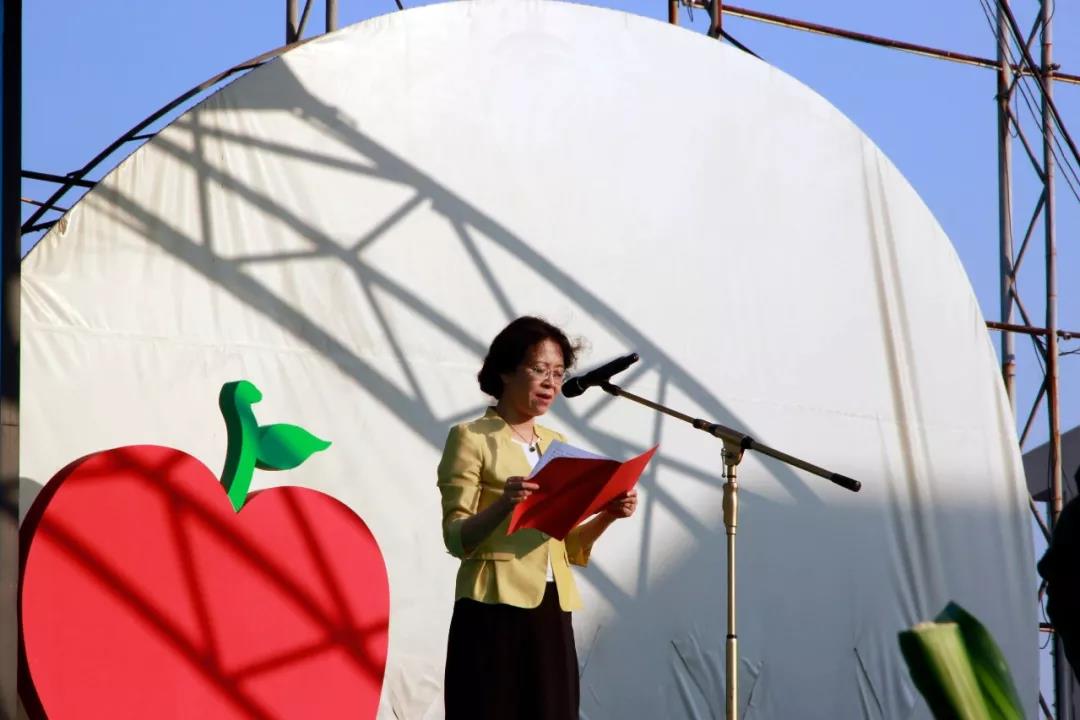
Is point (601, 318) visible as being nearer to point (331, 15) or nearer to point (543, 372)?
point (331, 15)

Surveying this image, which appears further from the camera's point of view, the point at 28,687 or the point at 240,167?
the point at 240,167

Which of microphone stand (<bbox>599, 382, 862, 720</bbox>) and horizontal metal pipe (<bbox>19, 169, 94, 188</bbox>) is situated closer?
microphone stand (<bbox>599, 382, 862, 720</bbox>)

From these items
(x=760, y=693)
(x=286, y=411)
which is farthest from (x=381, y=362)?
(x=760, y=693)

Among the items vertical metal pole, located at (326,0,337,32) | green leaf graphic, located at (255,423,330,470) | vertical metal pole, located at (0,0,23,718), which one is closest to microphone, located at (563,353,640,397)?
vertical metal pole, located at (0,0,23,718)

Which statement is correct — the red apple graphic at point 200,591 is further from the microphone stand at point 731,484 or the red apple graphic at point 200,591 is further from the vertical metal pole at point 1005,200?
the vertical metal pole at point 1005,200

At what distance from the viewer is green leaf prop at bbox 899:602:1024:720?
0.65 meters

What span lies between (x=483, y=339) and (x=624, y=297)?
0.67 metres

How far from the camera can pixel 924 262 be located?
632cm

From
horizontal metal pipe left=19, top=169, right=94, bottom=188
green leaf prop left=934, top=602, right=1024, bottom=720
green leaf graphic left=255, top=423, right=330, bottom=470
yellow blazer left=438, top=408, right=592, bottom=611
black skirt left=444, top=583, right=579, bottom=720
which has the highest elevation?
horizontal metal pipe left=19, top=169, right=94, bottom=188

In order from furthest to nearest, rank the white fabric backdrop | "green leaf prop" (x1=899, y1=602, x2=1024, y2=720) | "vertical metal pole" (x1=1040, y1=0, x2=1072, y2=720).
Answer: "vertical metal pole" (x1=1040, y1=0, x2=1072, y2=720) < the white fabric backdrop < "green leaf prop" (x1=899, y1=602, x2=1024, y2=720)

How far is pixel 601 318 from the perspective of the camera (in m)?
5.54

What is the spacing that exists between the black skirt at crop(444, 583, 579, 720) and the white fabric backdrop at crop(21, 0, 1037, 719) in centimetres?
200

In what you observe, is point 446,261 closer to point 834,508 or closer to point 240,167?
point 240,167

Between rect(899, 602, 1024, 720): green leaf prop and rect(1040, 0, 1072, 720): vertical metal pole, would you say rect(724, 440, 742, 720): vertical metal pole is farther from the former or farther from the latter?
rect(1040, 0, 1072, 720): vertical metal pole
